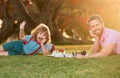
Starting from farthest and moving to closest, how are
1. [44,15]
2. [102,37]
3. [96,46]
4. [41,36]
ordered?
[44,15] < [41,36] < [96,46] < [102,37]

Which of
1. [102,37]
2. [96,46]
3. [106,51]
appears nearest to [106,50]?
[106,51]

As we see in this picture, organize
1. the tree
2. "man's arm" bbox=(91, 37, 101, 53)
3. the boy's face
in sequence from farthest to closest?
1. the tree
2. the boy's face
3. "man's arm" bbox=(91, 37, 101, 53)

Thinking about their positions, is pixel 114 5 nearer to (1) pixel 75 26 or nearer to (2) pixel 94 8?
(2) pixel 94 8

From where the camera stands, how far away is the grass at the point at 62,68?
5048 millimetres

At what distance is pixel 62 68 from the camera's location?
573cm

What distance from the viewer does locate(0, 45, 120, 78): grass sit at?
5.05 meters

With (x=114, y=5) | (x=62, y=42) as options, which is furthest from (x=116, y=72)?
(x=114, y=5)

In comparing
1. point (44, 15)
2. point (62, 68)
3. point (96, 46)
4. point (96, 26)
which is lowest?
point (62, 68)

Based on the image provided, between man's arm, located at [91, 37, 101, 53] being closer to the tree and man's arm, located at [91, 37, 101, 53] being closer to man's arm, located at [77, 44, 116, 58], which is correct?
man's arm, located at [77, 44, 116, 58]

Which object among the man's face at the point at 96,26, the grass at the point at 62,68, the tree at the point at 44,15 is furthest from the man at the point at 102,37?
the tree at the point at 44,15

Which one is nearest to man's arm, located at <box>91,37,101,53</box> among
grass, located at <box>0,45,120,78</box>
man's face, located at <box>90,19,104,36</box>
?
man's face, located at <box>90,19,104,36</box>

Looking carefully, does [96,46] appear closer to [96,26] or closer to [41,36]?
[96,26]

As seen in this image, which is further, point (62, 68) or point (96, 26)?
point (96, 26)

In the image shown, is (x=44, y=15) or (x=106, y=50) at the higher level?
(x=44, y=15)
